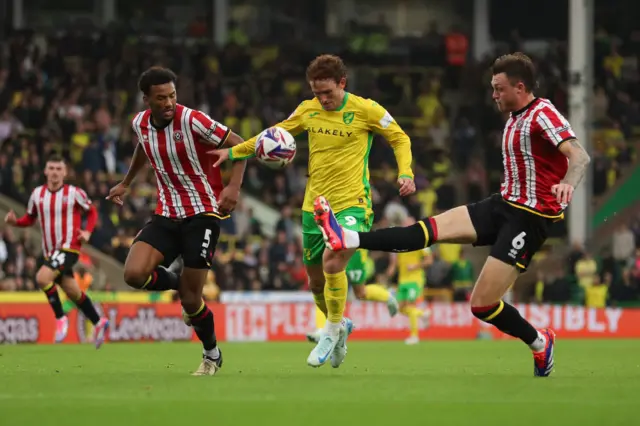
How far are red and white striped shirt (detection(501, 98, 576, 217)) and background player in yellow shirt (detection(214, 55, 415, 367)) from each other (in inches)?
51.7

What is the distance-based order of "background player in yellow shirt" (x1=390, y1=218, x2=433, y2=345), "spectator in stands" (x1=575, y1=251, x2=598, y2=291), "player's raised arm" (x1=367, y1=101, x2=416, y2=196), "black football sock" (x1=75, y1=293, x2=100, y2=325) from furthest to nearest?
"spectator in stands" (x1=575, y1=251, x2=598, y2=291) → "background player in yellow shirt" (x1=390, y1=218, x2=433, y2=345) → "black football sock" (x1=75, y1=293, x2=100, y2=325) → "player's raised arm" (x1=367, y1=101, x2=416, y2=196)

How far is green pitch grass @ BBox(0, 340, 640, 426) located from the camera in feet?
21.8

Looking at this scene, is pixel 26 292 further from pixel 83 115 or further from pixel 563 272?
pixel 563 272

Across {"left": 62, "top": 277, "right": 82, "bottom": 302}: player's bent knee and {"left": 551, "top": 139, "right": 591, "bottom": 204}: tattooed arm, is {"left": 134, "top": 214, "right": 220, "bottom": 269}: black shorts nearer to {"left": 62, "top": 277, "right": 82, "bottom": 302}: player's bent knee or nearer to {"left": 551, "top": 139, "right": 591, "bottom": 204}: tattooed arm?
{"left": 551, "top": 139, "right": 591, "bottom": 204}: tattooed arm

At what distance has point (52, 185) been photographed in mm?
16844

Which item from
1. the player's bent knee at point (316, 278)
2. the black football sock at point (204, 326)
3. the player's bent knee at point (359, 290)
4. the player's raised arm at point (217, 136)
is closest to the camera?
the player's raised arm at point (217, 136)

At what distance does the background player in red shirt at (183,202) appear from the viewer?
388 inches

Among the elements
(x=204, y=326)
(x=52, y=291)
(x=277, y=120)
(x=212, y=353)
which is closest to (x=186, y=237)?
(x=204, y=326)

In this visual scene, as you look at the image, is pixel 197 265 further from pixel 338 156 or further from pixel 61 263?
pixel 61 263

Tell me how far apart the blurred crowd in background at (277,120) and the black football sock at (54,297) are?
5782 millimetres

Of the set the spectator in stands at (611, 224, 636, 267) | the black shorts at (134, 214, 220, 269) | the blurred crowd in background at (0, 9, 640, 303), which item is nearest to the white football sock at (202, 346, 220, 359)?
the black shorts at (134, 214, 220, 269)

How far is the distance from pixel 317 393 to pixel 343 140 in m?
3.38

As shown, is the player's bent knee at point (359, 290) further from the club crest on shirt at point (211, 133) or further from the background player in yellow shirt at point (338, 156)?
the club crest on shirt at point (211, 133)

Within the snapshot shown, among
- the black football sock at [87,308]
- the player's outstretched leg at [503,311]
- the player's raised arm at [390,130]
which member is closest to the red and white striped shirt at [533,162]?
the player's outstretched leg at [503,311]
